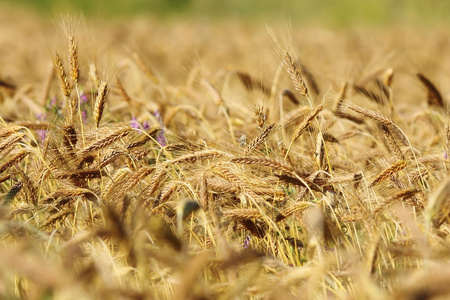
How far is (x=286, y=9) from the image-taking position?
78.5 feet

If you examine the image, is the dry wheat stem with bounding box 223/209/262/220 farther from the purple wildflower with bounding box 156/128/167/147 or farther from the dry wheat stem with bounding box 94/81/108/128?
the purple wildflower with bounding box 156/128/167/147

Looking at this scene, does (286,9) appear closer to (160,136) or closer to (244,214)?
(160,136)

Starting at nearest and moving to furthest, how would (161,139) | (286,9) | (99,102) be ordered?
1. (99,102)
2. (161,139)
3. (286,9)

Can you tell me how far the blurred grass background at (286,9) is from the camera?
17.4m

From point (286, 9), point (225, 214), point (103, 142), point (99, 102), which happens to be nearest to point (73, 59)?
point (99, 102)

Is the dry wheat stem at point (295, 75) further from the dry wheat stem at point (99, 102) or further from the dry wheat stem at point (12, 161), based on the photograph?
the dry wheat stem at point (12, 161)

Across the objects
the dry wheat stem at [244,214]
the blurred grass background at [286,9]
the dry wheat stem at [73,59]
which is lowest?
the dry wheat stem at [244,214]

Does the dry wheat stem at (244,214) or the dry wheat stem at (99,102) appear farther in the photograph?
the dry wheat stem at (99,102)

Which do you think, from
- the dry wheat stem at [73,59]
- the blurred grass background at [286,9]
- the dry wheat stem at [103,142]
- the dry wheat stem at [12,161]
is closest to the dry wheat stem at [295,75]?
the dry wheat stem at [103,142]

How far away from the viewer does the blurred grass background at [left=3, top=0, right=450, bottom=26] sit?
1744cm

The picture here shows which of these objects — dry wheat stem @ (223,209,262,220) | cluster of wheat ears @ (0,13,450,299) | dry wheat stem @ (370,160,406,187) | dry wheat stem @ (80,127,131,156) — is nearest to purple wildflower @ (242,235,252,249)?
cluster of wheat ears @ (0,13,450,299)

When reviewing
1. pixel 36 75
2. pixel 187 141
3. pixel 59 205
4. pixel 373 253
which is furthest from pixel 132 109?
pixel 36 75

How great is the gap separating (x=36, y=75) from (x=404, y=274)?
23.9 ft

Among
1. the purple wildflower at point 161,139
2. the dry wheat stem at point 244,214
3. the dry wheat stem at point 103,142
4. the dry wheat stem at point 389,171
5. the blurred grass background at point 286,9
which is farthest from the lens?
the blurred grass background at point 286,9
